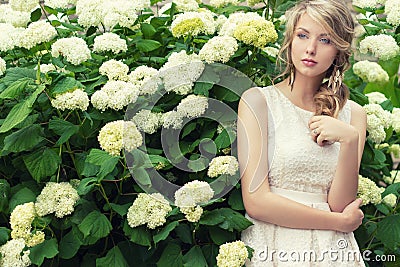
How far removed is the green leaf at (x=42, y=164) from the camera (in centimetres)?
226

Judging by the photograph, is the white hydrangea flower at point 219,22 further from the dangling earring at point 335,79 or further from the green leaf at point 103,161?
the green leaf at point 103,161

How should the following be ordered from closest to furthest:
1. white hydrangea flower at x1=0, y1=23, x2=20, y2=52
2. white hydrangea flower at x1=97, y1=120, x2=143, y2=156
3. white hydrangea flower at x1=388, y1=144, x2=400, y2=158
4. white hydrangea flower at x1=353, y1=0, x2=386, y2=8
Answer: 1. white hydrangea flower at x1=97, y1=120, x2=143, y2=156
2. white hydrangea flower at x1=0, y1=23, x2=20, y2=52
3. white hydrangea flower at x1=353, y1=0, x2=386, y2=8
4. white hydrangea flower at x1=388, y1=144, x2=400, y2=158

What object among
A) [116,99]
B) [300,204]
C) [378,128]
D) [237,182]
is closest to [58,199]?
[116,99]

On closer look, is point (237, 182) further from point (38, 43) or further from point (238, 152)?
point (38, 43)

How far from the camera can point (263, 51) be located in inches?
103

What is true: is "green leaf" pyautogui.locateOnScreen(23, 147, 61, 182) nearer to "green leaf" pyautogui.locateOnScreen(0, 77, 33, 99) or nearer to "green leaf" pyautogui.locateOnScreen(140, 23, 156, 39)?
"green leaf" pyautogui.locateOnScreen(0, 77, 33, 99)

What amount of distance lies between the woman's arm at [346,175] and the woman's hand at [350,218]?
0.03m

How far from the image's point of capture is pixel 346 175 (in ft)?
7.53

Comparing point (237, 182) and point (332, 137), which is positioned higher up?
point (332, 137)

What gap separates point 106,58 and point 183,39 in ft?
1.01

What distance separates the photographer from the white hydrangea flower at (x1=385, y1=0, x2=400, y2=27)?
2.66 meters

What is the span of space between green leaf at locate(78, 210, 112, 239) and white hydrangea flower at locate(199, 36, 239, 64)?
62 centimetres

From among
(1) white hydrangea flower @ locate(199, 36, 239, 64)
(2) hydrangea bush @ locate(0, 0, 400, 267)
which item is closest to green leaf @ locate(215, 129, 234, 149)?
(2) hydrangea bush @ locate(0, 0, 400, 267)

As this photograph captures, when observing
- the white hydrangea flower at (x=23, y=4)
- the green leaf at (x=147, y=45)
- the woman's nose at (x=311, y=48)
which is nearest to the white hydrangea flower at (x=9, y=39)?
the white hydrangea flower at (x=23, y=4)
